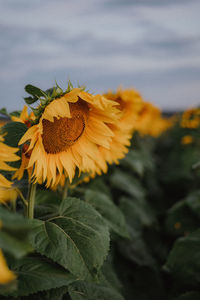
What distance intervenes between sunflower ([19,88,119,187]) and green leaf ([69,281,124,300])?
521 mm

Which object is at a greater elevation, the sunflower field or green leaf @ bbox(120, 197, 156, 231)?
the sunflower field

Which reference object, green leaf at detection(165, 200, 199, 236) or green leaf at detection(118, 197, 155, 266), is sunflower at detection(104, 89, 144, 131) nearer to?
green leaf at detection(118, 197, 155, 266)

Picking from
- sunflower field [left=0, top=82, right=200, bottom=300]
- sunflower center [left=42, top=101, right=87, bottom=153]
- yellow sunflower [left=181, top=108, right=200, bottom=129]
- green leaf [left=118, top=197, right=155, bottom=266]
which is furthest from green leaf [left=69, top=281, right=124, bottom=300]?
yellow sunflower [left=181, top=108, right=200, bottom=129]

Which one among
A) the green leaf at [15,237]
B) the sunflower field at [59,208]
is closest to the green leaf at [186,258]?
the sunflower field at [59,208]

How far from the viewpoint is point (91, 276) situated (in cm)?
128

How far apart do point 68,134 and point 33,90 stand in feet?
0.99

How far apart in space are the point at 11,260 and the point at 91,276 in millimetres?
310

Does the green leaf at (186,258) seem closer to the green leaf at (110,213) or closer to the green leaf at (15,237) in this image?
the green leaf at (110,213)

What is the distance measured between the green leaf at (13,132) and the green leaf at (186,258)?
1.55 meters

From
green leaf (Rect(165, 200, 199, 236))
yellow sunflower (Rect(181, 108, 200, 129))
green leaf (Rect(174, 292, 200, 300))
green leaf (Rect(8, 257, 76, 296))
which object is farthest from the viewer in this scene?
yellow sunflower (Rect(181, 108, 200, 129))

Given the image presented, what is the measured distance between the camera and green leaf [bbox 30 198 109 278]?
129 cm

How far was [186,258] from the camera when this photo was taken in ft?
7.73

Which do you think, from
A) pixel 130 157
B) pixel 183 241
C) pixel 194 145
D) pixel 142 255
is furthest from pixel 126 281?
pixel 194 145

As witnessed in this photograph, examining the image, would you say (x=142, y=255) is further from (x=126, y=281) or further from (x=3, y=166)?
(x=3, y=166)
